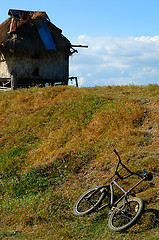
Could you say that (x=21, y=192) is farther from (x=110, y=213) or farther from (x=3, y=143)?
(x=3, y=143)

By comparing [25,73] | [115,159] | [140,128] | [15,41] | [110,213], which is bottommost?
[110,213]

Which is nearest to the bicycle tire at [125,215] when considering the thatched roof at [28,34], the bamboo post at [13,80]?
the bamboo post at [13,80]

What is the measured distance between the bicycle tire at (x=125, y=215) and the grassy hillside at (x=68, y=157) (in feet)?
0.69

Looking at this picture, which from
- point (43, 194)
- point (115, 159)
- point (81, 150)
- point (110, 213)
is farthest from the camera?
point (81, 150)

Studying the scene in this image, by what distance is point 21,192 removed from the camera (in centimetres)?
1215

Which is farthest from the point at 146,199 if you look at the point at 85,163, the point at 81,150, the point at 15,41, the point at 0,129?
the point at 15,41

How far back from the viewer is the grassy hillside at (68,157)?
954 cm

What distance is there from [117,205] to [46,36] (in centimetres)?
2395

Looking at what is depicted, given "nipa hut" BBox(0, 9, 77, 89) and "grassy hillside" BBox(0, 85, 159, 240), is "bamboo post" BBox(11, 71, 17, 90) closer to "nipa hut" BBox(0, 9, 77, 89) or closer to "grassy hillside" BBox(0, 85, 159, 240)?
"nipa hut" BBox(0, 9, 77, 89)

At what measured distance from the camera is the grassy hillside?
954 centimetres

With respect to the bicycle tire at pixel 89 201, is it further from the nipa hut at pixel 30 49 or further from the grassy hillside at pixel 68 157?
the nipa hut at pixel 30 49

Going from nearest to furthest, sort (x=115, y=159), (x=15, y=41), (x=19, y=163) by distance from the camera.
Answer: (x=115, y=159)
(x=19, y=163)
(x=15, y=41)

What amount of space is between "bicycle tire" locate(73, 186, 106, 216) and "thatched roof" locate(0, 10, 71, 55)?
21329 mm

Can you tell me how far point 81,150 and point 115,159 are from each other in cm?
186
